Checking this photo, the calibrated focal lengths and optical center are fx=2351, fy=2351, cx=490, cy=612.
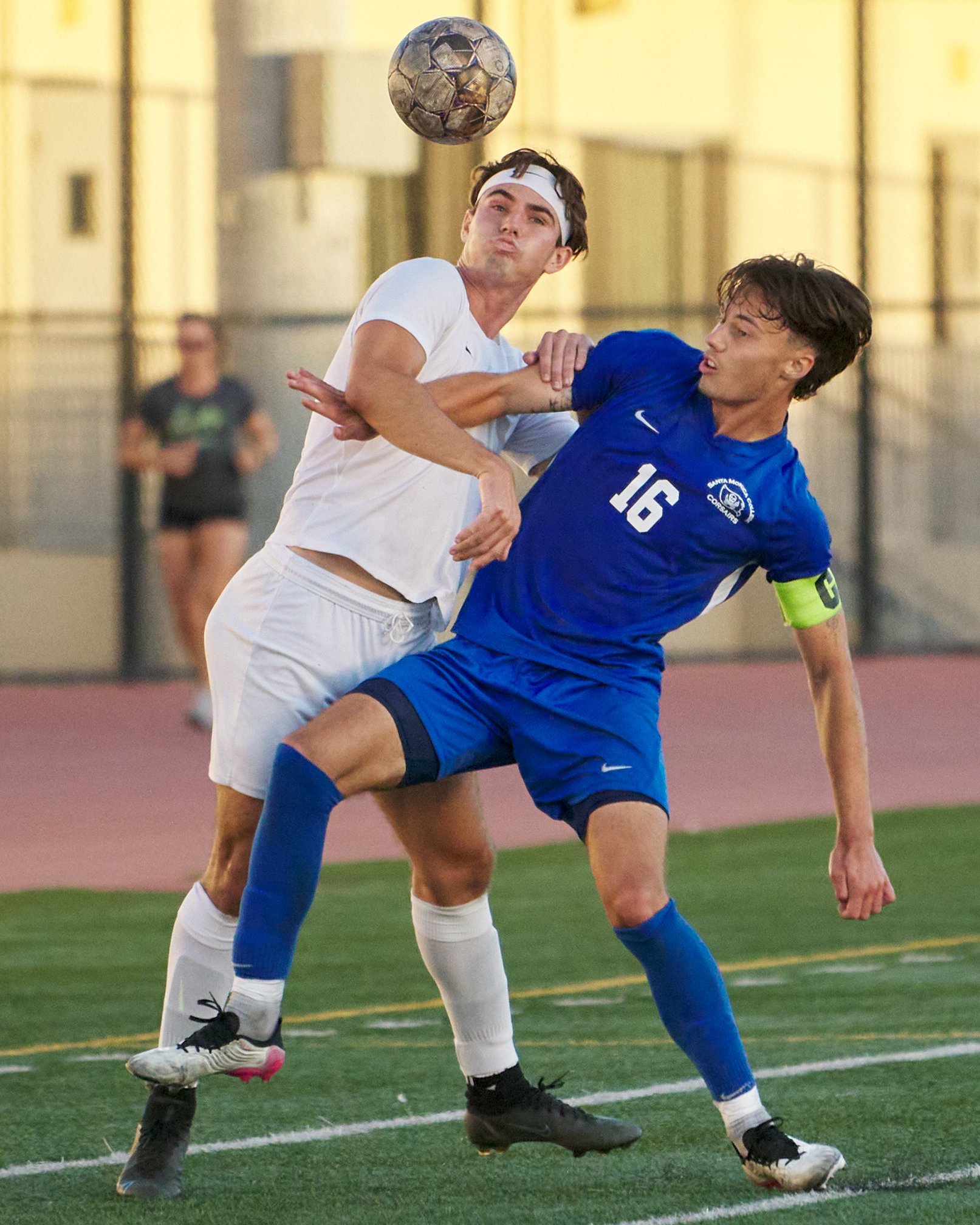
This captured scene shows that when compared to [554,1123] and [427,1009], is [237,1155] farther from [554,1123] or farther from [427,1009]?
[427,1009]

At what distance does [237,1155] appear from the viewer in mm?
5188

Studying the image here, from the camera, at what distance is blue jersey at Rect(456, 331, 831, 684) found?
191 inches

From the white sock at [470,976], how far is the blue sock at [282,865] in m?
0.50

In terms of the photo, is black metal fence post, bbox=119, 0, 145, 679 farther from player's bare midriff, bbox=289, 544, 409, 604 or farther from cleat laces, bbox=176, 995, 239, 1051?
cleat laces, bbox=176, 995, 239, 1051

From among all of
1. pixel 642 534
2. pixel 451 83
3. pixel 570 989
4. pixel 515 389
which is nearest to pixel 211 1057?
pixel 642 534

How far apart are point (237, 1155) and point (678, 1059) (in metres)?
1.47

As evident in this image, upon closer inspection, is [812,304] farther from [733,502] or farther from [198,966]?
[198,966]

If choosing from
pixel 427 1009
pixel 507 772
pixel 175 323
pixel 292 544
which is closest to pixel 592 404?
pixel 292 544

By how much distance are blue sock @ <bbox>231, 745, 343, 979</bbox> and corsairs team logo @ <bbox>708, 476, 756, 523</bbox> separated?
3.23ft

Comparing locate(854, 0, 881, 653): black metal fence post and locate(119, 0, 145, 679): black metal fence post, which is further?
locate(854, 0, 881, 653): black metal fence post

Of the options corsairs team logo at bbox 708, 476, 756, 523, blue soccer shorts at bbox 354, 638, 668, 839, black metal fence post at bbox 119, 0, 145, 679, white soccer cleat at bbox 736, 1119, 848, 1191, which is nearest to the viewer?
white soccer cleat at bbox 736, 1119, 848, 1191

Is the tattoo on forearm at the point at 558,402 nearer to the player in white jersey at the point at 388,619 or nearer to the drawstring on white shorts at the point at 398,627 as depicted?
the player in white jersey at the point at 388,619

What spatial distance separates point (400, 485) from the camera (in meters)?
4.96

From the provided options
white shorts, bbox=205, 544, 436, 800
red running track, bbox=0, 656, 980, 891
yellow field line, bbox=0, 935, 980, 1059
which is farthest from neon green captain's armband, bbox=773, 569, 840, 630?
red running track, bbox=0, 656, 980, 891
